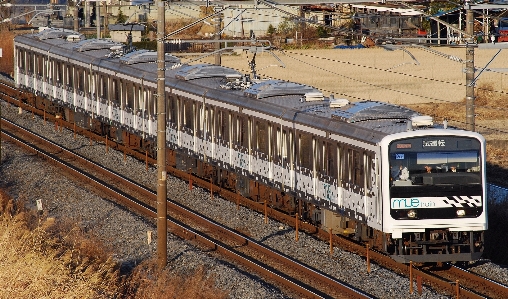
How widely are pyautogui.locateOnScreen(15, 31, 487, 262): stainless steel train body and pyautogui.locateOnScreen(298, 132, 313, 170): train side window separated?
0.02 meters

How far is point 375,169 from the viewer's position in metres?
18.1

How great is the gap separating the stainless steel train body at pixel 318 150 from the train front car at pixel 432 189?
16 millimetres

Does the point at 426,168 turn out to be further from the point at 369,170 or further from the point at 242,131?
the point at 242,131

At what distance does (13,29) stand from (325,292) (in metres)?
53.3

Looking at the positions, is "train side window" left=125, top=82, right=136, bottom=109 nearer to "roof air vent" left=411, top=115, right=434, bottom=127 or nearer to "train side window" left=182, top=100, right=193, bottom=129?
"train side window" left=182, top=100, right=193, bottom=129

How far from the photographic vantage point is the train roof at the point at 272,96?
18953mm

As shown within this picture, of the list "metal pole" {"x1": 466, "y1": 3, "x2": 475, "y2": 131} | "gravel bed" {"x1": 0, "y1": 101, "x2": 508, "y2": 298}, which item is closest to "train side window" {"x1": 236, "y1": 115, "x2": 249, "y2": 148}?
"gravel bed" {"x1": 0, "y1": 101, "x2": 508, "y2": 298}

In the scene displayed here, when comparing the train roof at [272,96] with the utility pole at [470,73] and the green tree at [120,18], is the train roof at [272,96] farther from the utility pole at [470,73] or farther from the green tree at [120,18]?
the green tree at [120,18]

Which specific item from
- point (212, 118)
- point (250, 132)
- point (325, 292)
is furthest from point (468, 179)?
point (212, 118)

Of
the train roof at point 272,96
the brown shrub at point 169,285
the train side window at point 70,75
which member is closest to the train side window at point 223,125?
the train roof at point 272,96

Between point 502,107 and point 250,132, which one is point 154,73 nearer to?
point 250,132

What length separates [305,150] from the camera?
21.1 meters

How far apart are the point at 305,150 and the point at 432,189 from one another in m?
3.94

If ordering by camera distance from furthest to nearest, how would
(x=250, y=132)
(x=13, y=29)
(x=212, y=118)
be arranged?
(x=13, y=29) < (x=212, y=118) < (x=250, y=132)
